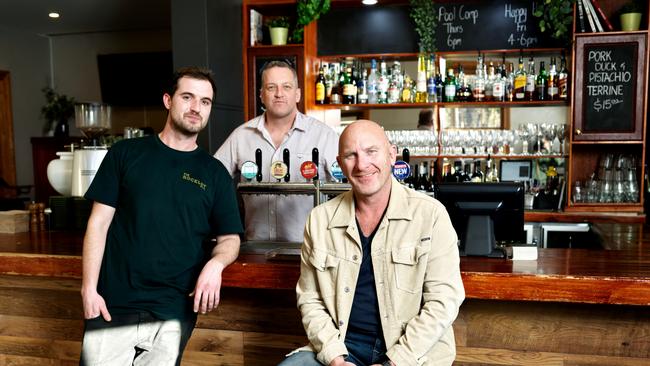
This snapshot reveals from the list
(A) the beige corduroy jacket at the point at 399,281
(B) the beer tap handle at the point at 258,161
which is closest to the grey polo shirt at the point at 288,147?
(B) the beer tap handle at the point at 258,161

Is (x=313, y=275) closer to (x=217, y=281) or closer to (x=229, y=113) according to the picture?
(x=217, y=281)

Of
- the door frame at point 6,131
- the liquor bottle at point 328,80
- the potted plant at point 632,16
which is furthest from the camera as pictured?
the door frame at point 6,131

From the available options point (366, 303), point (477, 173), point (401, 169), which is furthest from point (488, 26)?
point (366, 303)

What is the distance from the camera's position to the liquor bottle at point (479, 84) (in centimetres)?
445

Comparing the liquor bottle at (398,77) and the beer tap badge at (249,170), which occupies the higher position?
the liquor bottle at (398,77)

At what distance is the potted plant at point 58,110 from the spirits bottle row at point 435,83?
5037mm

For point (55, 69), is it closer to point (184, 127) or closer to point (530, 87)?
point (530, 87)

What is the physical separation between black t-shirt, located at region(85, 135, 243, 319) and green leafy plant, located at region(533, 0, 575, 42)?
3.10m

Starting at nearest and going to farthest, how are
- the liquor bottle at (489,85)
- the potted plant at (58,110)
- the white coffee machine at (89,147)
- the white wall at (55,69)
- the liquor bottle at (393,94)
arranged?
the white coffee machine at (89,147), the liquor bottle at (489,85), the liquor bottle at (393,94), the white wall at (55,69), the potted plant at (58,110)

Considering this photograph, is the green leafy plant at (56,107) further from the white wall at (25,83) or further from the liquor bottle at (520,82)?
the liquor bottle at (520,82)

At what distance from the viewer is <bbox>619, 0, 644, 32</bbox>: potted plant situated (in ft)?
13.2

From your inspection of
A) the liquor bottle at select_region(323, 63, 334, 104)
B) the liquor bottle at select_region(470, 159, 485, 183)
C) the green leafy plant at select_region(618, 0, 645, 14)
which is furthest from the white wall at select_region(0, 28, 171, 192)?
the green leafy plant at select_region(618, 0, 645, 14)

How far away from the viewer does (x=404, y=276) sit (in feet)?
5.85

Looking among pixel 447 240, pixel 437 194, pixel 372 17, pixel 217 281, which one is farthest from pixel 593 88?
pixel 217 281
